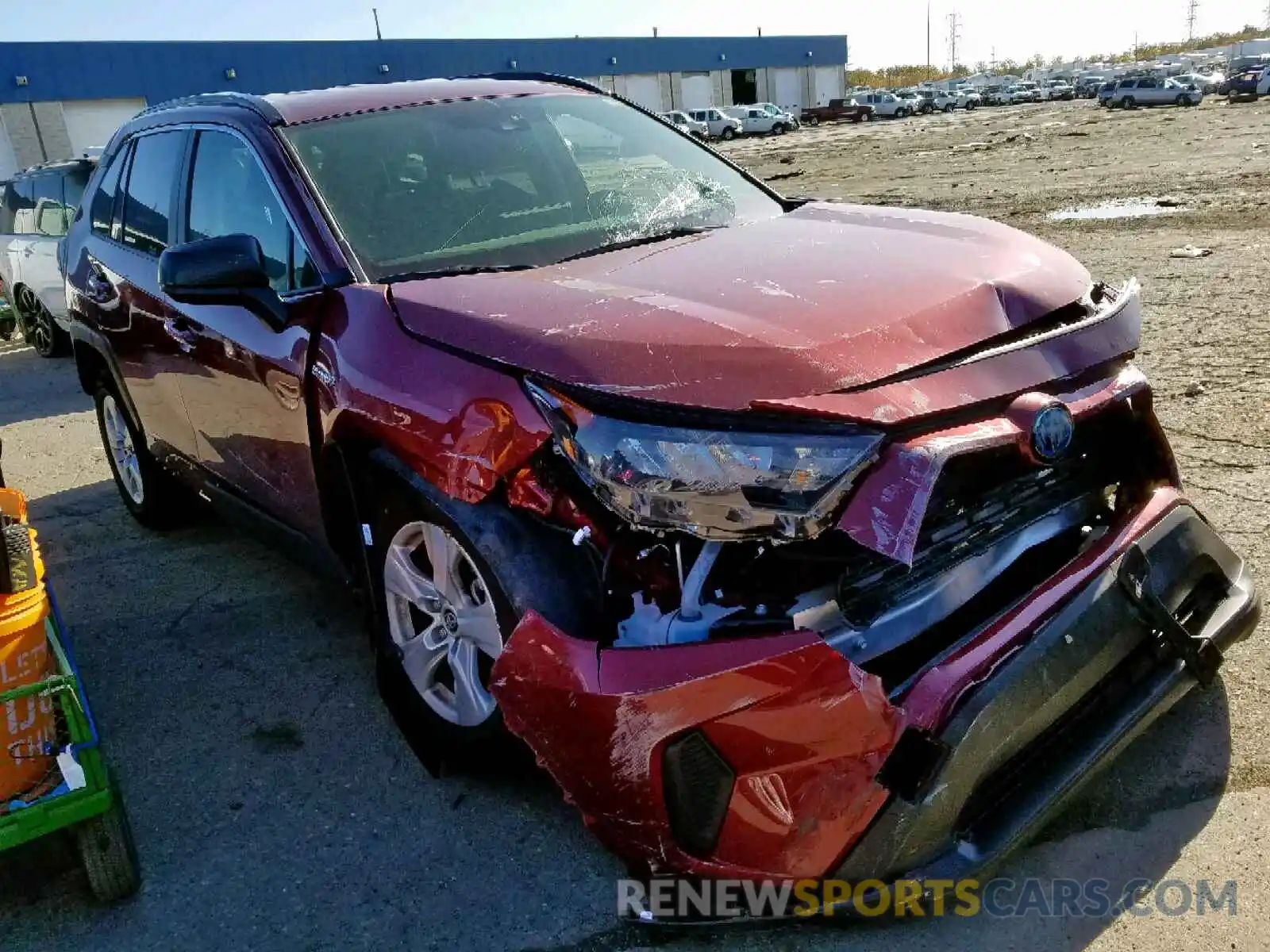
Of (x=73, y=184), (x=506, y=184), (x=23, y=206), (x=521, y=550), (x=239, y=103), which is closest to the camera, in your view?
(x=521, y=550)

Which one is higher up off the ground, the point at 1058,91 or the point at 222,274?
the point at 222,274

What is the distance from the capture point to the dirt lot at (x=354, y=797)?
2.38 m

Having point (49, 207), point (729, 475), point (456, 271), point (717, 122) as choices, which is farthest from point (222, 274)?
point (717, 122)

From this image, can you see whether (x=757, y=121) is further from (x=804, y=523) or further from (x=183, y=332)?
(x=804, y=523)

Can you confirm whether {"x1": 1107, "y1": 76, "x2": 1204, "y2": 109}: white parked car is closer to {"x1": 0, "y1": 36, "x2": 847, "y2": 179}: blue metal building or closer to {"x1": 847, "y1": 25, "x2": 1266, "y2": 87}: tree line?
{"x1": 0, "y1": 36, "x2": 847, "y2": 179}: blue metal building

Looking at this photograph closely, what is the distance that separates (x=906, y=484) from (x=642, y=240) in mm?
1530

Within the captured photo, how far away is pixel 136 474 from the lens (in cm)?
509

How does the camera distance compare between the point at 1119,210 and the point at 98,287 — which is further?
the point at 1119,210

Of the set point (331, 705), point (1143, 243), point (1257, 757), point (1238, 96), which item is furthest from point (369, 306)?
point (1238, 96)

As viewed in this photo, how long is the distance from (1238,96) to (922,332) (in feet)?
161

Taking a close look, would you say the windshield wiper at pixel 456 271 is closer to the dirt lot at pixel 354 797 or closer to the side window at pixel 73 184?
the dirt lot at pixel 354 797

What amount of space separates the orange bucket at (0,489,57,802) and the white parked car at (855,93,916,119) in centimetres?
5888

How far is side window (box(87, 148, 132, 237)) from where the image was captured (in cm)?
465

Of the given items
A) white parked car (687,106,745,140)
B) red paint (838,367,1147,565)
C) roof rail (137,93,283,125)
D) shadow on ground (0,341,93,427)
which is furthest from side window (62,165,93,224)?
white parked car (687,106,745,140)
